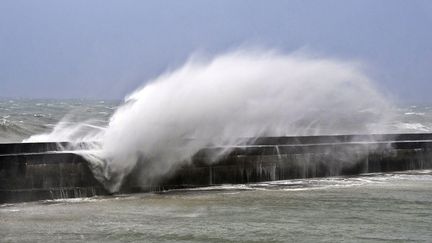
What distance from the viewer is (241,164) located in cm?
1598

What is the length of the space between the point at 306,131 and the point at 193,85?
7010mm

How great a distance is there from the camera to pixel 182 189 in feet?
49.1

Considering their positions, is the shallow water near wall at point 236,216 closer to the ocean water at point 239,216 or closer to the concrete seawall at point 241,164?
the ocean water at point 239,216

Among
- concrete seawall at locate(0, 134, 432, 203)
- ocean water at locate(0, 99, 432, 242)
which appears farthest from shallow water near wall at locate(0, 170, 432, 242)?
concrete seawall at locate(0, 134, 432, 203)

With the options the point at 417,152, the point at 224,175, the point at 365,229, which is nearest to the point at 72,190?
the point at 224,175

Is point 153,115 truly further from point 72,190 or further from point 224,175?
point 72,190

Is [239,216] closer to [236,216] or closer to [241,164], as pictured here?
[236,216]

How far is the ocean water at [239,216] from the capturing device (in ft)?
31.7

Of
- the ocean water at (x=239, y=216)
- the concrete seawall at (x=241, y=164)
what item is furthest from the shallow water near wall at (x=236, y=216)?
the concrete seawall at (x=241, y=164)

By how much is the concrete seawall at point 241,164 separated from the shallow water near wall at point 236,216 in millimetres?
396

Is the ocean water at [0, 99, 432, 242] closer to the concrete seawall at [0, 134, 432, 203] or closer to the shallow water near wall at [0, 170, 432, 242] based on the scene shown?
the shallow water near wall at [0, 170, 432, 242]

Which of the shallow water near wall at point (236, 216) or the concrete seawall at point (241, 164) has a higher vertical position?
the concrete seawall at point (241, 164)

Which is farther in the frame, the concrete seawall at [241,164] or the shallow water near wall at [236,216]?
the concrete seawall at [241,164]

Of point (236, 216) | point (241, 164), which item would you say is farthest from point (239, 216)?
point (241, 164)
